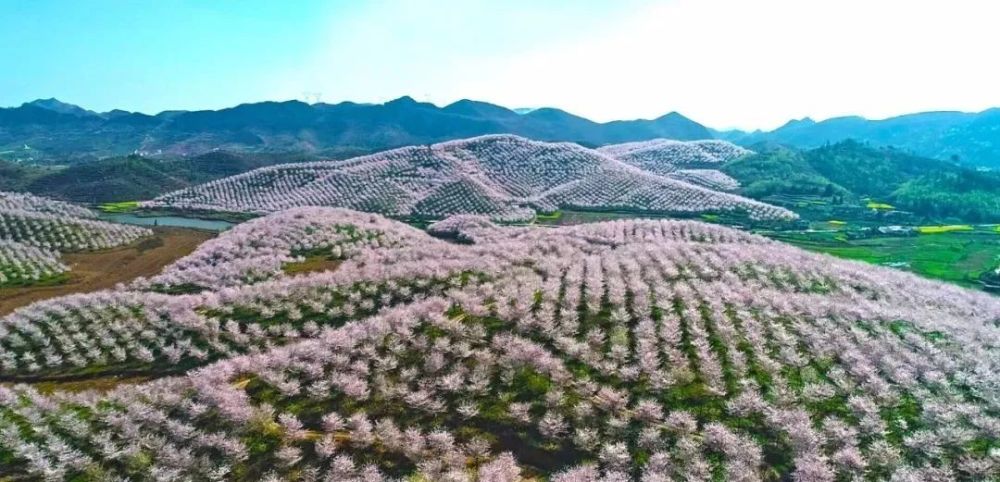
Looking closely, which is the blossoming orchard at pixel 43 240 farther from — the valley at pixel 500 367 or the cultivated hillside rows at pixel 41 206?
the cultivated hillside rows at pixel 41 206

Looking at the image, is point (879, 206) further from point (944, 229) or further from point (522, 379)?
point (522, 379)

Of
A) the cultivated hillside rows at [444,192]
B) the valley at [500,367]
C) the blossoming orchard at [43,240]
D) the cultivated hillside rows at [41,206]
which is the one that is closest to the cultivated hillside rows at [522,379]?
the valley at [500,367]

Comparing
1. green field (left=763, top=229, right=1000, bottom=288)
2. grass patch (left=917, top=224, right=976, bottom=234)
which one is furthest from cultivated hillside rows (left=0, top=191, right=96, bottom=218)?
grass patch (left=917, top=224, right=976, bottom=234)

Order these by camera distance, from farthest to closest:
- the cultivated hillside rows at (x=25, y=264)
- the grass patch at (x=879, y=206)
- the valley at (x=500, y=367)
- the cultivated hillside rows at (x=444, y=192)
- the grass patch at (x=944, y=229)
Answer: the grass patch at (x=879, y=206) → the cultivated hillside rows at (x=444, y=192) → the grass patch at (x=944, y=229) → the cultivated hillside rows at (x=25, y=264) → the valley at (x=500, y=367)

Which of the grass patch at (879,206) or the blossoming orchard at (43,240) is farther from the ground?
the blossoming orchard at (43,240)

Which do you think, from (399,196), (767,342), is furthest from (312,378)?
(399,196)

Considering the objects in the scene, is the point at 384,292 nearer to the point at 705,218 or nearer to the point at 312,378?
the point at 312,378
